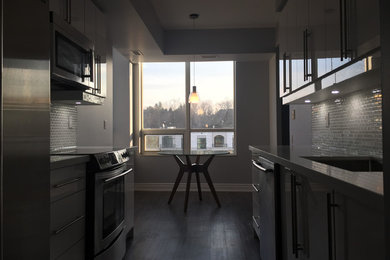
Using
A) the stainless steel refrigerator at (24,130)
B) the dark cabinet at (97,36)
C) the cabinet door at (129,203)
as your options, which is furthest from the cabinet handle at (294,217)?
the dark cabinet at (97,36)

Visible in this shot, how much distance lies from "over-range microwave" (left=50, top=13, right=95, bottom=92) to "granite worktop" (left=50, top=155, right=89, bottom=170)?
1.89 ft

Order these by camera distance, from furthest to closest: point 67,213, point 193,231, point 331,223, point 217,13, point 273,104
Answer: point 273,104 → point 217,13 → point 193,231 → point 67,213 → point 331,223

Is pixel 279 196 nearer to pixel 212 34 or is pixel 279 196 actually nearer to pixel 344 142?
pixel 344 142

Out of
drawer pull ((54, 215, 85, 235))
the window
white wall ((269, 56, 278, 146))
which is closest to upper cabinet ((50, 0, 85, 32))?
drawer pull ((54, 215, 85, 235))

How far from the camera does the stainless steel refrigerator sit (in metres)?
1.14

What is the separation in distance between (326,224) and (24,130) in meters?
1.17

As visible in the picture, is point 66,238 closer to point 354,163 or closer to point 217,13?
point 354,163

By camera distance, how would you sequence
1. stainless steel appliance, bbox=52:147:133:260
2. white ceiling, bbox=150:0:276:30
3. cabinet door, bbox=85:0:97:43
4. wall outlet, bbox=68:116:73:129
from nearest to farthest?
stainless steel appliance, bbox=52:147:133:260
cabinet door, bbox=85:0:97:43
wall outlet, bbox=68:116:73:129
white ceiling, bbox=150:0:276:30

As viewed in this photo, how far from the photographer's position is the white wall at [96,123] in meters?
3.51

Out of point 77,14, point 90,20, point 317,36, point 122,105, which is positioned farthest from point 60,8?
point 122,105

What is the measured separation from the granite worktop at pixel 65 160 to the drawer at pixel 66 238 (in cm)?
35

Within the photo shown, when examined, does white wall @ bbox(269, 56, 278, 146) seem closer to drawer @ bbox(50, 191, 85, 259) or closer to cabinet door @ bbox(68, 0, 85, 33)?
cabinet door @ bbox(68, 0, 85, 33)

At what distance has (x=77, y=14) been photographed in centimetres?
254

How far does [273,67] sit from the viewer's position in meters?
5.36
